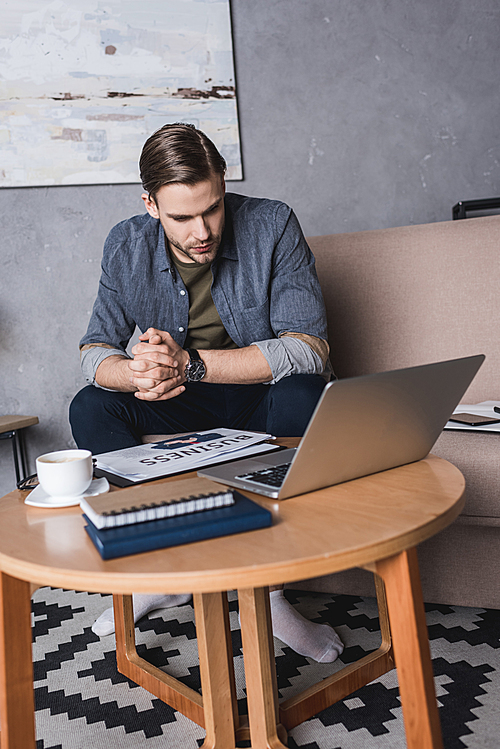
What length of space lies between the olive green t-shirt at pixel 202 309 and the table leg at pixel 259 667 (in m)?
0.82

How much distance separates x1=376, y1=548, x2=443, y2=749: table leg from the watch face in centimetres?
82

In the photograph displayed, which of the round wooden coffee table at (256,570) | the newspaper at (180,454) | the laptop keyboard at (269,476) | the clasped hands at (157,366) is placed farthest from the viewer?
the clasped hands at (157,366)

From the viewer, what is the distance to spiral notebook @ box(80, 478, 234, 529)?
1.98 ft

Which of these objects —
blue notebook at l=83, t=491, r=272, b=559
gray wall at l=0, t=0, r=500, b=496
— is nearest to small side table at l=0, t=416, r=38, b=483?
gray wall at l=0, t=0, r=500, b=496

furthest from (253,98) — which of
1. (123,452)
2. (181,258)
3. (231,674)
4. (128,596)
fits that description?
(231,674)

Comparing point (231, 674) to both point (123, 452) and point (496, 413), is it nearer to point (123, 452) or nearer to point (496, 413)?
point (123, 452)

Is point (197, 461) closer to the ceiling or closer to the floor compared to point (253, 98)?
closer to the floor

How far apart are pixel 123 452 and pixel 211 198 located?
0.63m

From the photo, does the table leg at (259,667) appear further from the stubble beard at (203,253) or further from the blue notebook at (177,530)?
the stubble beard at (203,253)

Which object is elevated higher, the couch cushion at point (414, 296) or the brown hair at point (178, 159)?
the brown hair at point (178, 159)

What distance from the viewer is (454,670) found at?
1.07 meters

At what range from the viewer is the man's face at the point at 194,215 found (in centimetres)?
132

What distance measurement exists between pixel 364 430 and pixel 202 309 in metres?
0.94

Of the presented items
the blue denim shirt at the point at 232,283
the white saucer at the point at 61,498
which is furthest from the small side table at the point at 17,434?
the white saucer at the point at 61,498
